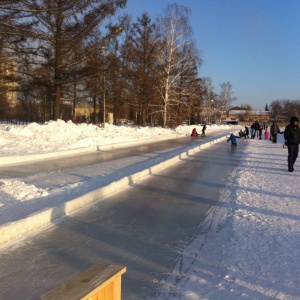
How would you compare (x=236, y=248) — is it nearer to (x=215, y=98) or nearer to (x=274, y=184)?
(x=274, y=184)

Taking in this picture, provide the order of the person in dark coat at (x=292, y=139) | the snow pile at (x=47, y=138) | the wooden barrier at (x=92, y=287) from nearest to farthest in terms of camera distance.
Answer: the wooden barrier at (x=92, y=287)
the person in dark coat at (x=292, y=139)
the snow pile at (x=47, y=138)

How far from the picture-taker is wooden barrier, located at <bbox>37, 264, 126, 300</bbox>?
206 centimetres

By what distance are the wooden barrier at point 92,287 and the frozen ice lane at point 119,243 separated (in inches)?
46.1

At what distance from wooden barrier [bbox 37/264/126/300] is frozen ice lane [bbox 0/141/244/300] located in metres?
1.17

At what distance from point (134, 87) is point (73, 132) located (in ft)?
74.1

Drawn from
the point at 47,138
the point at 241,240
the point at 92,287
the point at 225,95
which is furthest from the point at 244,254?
the point at 225,95

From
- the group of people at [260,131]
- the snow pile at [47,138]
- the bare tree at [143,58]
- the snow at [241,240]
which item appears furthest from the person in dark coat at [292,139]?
the bare tree at [143,58]

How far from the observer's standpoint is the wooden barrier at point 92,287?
206 centimetres

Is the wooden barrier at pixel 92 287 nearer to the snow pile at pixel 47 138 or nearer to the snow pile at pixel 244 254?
the snow pile at pixel 244 254

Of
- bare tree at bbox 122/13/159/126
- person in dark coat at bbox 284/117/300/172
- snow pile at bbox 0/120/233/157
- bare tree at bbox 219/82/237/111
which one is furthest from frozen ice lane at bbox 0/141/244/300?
bare tree at bbox 219/82/237/111

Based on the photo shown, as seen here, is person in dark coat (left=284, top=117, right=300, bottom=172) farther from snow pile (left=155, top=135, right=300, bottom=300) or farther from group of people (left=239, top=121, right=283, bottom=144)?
group of people (left=239, top=121, right=283, bottom=144)

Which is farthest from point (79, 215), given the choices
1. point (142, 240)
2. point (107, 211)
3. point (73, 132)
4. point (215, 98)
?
point (215, 98)

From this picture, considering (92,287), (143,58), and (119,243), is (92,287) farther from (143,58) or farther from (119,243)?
(143,58)

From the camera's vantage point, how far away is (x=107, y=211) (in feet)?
22.1
